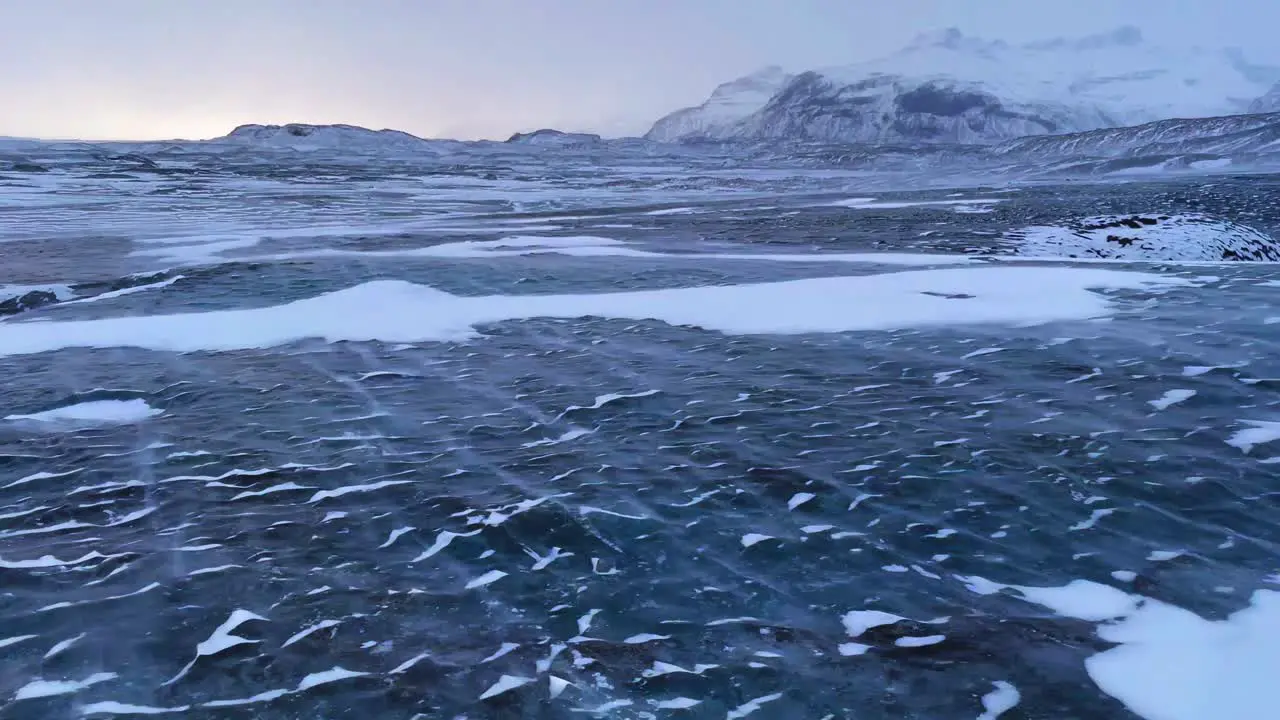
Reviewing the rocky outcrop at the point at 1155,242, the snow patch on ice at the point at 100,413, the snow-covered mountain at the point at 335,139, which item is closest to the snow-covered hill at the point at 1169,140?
the rocky outcrop at the point at 1155,242

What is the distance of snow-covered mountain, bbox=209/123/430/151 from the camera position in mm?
167250

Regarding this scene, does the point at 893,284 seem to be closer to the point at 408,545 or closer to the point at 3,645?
the point at 408,545

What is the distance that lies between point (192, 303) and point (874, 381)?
31.1 ft

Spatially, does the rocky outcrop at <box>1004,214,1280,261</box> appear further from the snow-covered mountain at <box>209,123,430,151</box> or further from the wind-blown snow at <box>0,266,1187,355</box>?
the snow-covered mountain at <box>209,123,430,151</box>

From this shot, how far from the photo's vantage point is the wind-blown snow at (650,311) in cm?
1074

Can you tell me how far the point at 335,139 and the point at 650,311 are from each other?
176782mm

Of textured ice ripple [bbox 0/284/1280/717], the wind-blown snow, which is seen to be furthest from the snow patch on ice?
the wind-blown snow

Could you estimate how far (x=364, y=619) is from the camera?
441 cm

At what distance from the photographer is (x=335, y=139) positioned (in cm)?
17462

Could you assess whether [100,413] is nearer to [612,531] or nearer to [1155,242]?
[612,531]

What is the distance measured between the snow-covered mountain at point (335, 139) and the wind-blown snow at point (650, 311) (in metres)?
160

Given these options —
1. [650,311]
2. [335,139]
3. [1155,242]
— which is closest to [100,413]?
[650,311]

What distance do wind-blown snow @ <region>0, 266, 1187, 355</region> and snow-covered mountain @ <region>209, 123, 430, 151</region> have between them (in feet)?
524

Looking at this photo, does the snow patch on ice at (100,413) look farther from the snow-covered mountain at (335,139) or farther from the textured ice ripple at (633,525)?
the snow-covered mountain at (335,139)
